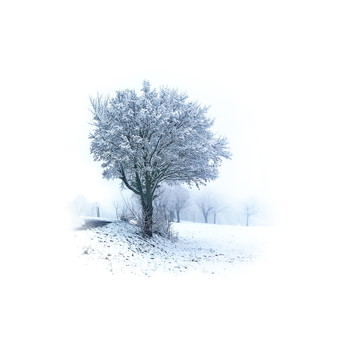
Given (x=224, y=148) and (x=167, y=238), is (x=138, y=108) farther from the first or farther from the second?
(x=167, y=238)

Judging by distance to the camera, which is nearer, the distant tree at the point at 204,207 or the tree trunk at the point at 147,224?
the tree trunk at the point at 147,224

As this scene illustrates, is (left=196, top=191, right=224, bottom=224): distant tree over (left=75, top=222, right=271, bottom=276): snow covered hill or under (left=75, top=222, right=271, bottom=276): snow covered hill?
over

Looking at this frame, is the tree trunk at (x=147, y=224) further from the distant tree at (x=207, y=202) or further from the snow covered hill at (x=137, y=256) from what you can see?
the distant tree at (x=207, y=202)

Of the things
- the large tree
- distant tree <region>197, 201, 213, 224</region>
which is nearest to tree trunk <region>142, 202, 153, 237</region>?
the large tree

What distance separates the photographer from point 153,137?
16.7 meters

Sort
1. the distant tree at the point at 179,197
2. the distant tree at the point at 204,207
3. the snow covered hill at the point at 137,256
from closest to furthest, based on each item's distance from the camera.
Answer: the snow covered hill at the point at 137,256 < the distant tree at the point at 179,197 < the distant tree at the point at 204,207

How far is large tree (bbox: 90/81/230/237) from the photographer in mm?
15758

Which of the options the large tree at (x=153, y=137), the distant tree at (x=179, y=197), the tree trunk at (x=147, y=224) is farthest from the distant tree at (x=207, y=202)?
the tree trunk at (x=147, y=224)

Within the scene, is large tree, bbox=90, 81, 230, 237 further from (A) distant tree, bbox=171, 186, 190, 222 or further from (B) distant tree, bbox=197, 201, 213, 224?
(B) distant tree, bbox=197, 201, 213, 224

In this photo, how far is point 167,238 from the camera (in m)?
19.0

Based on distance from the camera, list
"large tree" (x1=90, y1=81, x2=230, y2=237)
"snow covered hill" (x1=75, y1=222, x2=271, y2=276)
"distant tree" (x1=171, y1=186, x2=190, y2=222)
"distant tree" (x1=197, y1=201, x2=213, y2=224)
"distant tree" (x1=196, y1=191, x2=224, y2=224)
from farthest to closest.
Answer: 1. "distant tree" (x1=196, y1=191, x2=224, y2=224)
2. "distant tree" (x1=197, y1=201, x2=213, y2=224)
3. "distant tree" (x1=171, y1=186, x2=190, y2=222)
4. "large tree" (x1=90, y1=81, x2=230, y2=237)
5. "snow covered hill" (x1=75, y1=222, x2=271, y2=276)

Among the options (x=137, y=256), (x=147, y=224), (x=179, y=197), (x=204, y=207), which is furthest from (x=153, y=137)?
(x=204, y=207)

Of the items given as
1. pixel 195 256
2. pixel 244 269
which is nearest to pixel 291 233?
pixel 244 269

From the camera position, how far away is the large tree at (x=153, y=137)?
15.8m
